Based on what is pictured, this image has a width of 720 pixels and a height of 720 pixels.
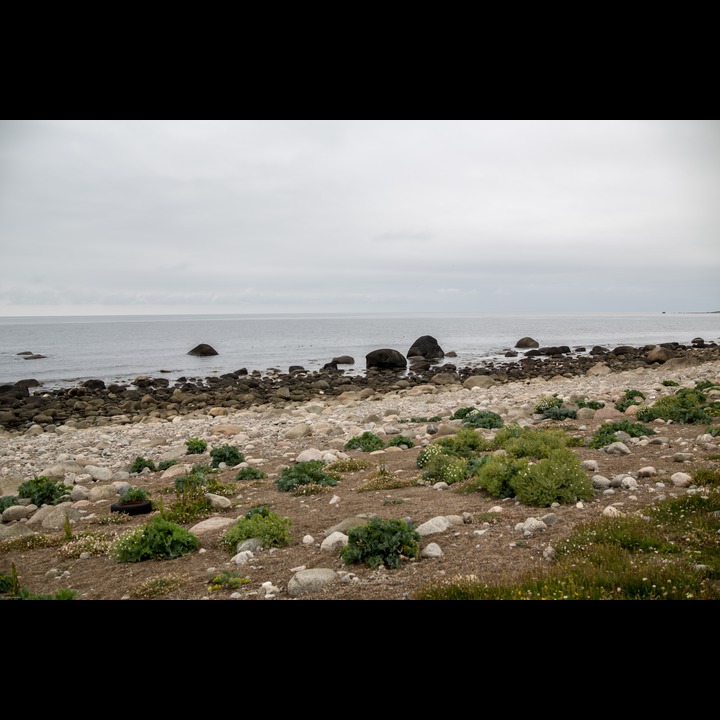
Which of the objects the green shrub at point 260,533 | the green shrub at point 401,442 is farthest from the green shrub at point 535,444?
the green shrub at point 260,533

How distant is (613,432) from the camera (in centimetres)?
1192

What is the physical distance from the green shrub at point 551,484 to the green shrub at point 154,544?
202 inches

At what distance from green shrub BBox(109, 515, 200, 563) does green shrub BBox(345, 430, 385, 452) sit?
646cm

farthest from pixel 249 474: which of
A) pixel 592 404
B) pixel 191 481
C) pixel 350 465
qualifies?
pixel 592 404

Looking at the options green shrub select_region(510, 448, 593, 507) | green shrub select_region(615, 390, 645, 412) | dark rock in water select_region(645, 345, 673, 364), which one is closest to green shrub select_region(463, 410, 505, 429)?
green shrub select_region(615, 390, 645, 412)

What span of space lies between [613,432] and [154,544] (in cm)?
987

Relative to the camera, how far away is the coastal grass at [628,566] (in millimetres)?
4938

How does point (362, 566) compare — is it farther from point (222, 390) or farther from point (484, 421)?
point (222, 390)

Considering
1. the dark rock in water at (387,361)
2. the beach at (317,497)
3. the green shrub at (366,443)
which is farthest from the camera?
the dark rock in water at (387,361)

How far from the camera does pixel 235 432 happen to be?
1792 centimetres

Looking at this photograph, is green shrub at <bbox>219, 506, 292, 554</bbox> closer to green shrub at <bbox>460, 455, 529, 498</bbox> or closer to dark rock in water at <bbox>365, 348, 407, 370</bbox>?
green shrub at <bbox>460, 455, 529, 498</bbox>

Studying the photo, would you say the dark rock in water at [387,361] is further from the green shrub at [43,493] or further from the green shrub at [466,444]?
the green shrub at [43,493]
